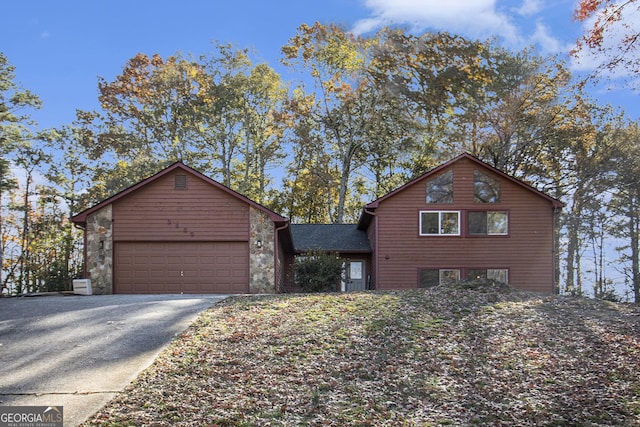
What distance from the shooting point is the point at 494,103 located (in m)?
29.2

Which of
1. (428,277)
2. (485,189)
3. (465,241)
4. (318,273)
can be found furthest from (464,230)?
(318,273)

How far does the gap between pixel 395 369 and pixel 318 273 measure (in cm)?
1056

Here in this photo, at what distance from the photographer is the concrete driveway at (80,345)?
7.64 metres

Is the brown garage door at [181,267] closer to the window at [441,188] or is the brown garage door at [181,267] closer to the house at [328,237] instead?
the house at [328,237]

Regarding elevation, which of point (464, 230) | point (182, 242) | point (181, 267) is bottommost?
point (181, 267)

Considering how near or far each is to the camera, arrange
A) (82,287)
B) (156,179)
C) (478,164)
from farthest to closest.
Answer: (478,164) → (156,179) → (82,287)

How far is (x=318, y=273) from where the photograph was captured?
1898 centimetres

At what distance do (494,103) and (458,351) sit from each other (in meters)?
22.2

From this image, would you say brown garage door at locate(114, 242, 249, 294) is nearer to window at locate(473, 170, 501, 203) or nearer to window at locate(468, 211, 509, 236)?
window at locate(468, 211, 509, 236)

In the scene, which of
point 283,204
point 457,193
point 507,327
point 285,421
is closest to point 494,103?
point 457,193

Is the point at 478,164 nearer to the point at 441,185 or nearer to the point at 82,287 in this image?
the point at 441,185

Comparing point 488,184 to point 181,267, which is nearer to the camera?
point 181,267

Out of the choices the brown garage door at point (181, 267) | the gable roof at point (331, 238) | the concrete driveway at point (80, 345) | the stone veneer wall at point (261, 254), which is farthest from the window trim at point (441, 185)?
the concrete driveway at point (80, 345)

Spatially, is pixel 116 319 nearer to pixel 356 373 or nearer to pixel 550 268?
pixel 356 373
